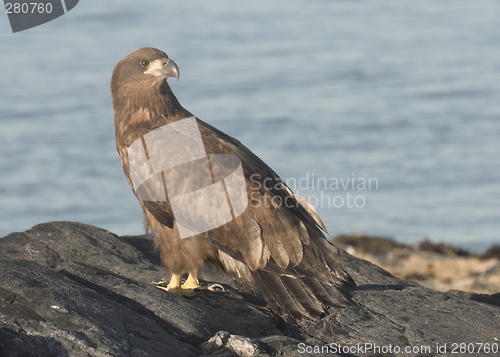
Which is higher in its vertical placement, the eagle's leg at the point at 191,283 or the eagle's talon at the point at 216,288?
the eagle's leg at the point at 191,283

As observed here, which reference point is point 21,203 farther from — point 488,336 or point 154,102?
point 488,336

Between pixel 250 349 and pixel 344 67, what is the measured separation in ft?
95.4

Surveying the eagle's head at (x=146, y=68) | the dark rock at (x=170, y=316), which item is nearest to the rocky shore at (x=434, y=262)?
the dark rock at (x=170, y=316)

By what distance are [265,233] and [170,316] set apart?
3.88ft

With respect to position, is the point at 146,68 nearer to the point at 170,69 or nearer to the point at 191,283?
the point at 170,69

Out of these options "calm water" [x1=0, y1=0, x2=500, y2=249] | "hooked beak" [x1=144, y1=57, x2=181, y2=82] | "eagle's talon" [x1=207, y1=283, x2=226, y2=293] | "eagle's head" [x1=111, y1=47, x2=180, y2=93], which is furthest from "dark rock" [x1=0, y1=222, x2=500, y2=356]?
"calm water" [x1=0, y1=0, x2=500, y2=249]

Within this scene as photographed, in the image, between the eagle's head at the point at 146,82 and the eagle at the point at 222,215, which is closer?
the eagle at the point at 222,215

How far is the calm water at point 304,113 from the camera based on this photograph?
19094mm

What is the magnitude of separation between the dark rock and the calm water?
9.59 meters

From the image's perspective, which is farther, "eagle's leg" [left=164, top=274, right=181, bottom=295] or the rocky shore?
the rocky shore

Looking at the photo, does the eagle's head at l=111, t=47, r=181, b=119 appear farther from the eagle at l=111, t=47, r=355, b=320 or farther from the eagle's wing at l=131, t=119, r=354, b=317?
the eagle's wing at l=131, t=119, r=354, b=317

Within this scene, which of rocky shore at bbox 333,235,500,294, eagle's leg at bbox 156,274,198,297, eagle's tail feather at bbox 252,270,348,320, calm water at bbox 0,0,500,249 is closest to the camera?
eagle's tail feather at bbox 252,270,348,320

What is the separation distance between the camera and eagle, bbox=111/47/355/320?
21.4 feet

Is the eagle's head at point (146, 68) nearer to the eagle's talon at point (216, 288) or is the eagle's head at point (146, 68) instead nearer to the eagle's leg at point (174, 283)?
the eagle's leg at point (174, 283)
